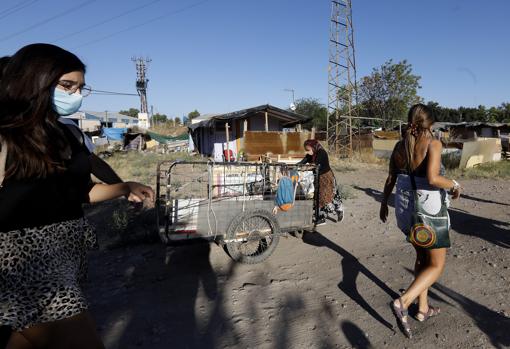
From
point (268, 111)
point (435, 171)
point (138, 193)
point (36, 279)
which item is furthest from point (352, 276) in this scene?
point (268, 111)

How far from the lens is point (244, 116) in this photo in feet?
56.7

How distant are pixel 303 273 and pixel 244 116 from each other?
13.9 m

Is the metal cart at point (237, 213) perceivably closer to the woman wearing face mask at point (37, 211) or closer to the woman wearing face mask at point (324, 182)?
the woman wearing face mask at point (324, 182)

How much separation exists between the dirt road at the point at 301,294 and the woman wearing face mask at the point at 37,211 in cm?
156

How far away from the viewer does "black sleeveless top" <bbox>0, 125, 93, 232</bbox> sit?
132 cm

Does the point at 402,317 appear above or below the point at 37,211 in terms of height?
below

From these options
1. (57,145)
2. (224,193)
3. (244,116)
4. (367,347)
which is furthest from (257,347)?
(244,116)

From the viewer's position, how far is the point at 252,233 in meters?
4.22

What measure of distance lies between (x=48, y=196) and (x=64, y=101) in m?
0.44

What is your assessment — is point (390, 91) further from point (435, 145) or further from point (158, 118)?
point (158, 118)

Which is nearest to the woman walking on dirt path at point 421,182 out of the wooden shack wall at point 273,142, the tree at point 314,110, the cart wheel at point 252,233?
the cart wheel at point 252,233

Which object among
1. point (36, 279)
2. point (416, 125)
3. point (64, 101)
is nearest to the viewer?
point (36, 279)

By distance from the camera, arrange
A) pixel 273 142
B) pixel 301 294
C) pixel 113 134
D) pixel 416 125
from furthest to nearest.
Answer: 1. pixel 113 134
2. pixel 273 142
3. pixel 301 294
4. pixel 416 125

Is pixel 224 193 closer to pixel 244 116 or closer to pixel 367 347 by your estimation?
pixel 367 347
